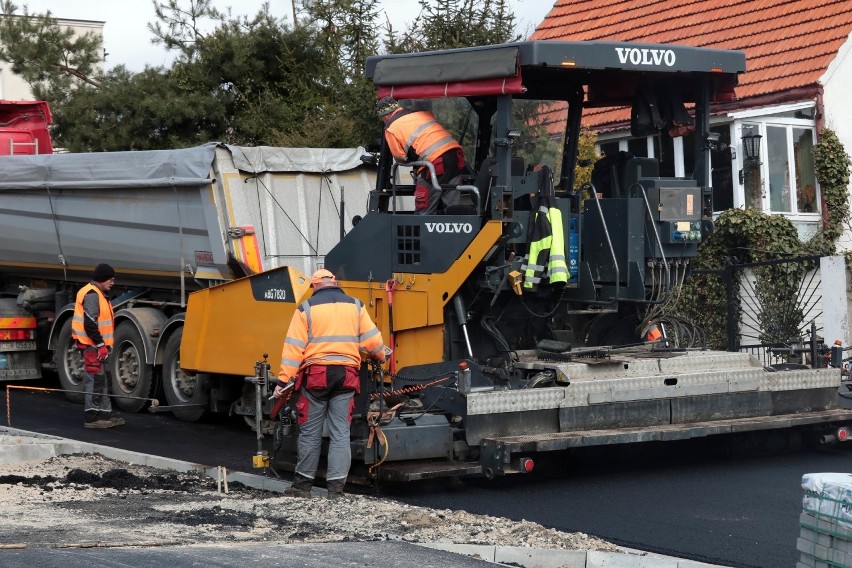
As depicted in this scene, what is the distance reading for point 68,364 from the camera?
1441 centimetres

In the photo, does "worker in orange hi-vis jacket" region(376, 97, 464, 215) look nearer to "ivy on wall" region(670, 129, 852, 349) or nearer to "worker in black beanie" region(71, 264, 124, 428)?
"worker in black beanie" region(71, 264, 124, 428)

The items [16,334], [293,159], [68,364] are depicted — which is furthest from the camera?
[16,334]

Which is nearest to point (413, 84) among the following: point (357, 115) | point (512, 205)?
point (512, 205)

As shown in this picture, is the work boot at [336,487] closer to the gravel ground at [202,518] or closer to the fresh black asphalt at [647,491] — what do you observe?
the gravel ground at [202,518]

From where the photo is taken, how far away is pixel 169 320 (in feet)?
42.6

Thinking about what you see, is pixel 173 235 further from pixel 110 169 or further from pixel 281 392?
pixel 281 392

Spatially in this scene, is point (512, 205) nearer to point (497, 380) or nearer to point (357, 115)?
point (497, 380)

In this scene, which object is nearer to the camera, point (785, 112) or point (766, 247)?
point (766, 247)

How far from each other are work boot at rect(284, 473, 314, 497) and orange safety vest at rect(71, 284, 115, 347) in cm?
430

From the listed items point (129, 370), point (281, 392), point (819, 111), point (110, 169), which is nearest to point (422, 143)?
point (281, 392)

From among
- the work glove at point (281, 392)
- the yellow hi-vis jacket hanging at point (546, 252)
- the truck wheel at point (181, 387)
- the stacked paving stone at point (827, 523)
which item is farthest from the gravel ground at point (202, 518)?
the truck wheel at point (181, 387)

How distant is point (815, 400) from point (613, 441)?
7.49 ft

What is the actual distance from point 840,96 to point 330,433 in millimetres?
11140

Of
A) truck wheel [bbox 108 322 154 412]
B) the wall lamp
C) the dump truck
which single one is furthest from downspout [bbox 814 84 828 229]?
truck wheel [bbox 108 322 154 412]
